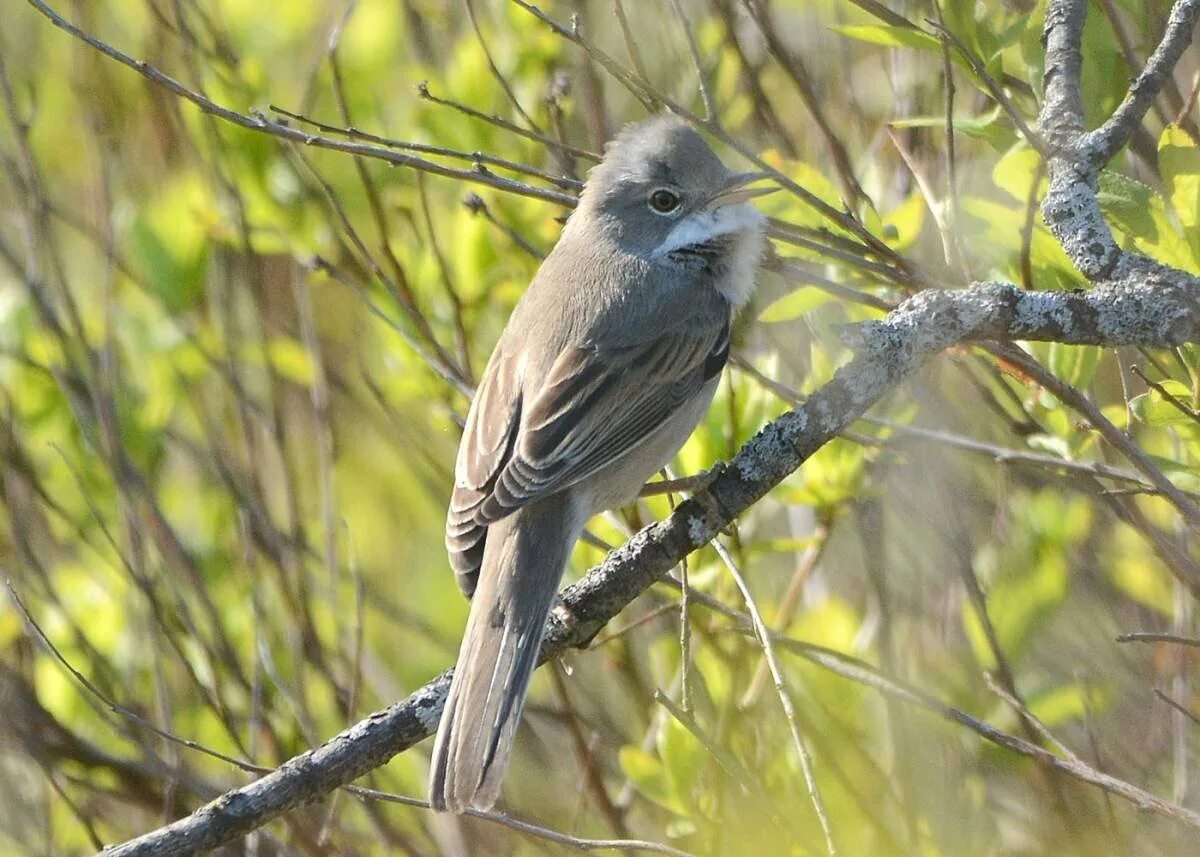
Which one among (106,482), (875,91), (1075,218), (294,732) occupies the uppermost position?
(875,91)

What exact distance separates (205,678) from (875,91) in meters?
3.52

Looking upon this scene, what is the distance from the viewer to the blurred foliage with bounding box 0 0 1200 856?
317 centimetres

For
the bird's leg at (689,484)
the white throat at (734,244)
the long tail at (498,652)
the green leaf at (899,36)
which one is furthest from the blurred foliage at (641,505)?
the long tail at (498,652)

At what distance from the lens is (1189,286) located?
2.36m

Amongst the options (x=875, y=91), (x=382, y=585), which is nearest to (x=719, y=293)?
(x=875, y=91)

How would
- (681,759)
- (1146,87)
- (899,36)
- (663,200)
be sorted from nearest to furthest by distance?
(1146,87), (899,36), (681,759), (663,200)

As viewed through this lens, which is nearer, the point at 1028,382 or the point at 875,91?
the point at 1028,382

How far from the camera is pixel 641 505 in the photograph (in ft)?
14.3

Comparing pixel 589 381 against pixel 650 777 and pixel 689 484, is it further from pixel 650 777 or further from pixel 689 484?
pixel 650 777

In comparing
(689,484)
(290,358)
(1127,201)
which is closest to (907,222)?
(1127,201)

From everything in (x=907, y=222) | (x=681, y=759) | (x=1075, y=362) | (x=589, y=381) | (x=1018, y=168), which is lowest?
(x=681, y=759)

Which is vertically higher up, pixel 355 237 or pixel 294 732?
pixel 355 237

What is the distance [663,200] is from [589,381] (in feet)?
2.18

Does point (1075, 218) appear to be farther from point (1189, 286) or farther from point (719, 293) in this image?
point (719, 293)
